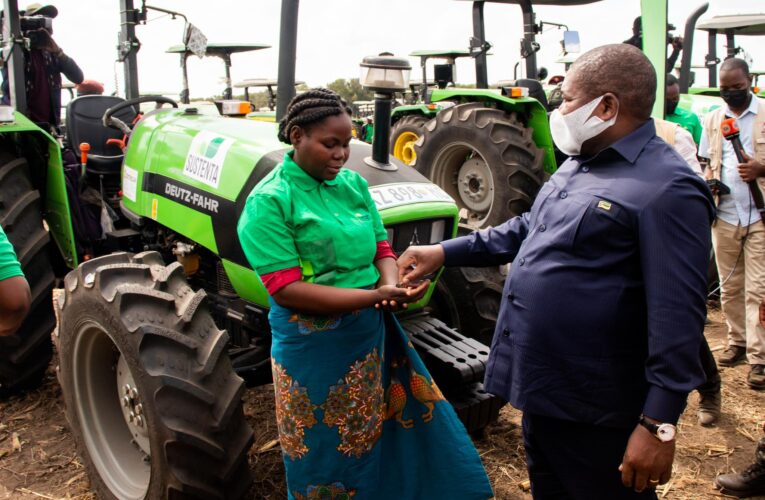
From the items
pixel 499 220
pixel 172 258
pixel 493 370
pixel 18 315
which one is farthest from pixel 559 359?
pixel 499 220

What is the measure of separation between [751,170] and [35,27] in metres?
4.78

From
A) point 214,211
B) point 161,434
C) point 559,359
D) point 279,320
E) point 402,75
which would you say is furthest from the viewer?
point 214,211

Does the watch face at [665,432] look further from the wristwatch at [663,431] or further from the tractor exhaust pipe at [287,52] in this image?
the tractor exhaust pipe at [287,52]

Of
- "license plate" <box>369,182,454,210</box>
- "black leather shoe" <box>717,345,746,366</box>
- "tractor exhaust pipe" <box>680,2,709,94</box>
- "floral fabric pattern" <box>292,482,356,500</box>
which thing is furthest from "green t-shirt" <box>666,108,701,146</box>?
"floral fabric pattern" <box>292,482,356,500</box>

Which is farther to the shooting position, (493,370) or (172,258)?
(172,258)

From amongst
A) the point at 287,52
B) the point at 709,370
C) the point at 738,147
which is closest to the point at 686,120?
the point at 738,147

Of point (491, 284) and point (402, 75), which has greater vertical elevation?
point (402, 75)

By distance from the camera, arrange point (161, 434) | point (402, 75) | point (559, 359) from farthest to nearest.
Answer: point (402, 75) < point (161, 434) < point (559, 359)

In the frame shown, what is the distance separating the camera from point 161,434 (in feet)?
8.18

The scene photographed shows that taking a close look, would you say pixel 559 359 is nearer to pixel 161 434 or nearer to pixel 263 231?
pixel 263 231

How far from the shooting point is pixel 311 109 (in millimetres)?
2301

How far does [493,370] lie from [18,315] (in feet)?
4.95

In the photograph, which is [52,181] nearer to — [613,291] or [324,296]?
[324,296]

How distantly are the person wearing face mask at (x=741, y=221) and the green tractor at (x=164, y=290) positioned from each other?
2.00 metres
